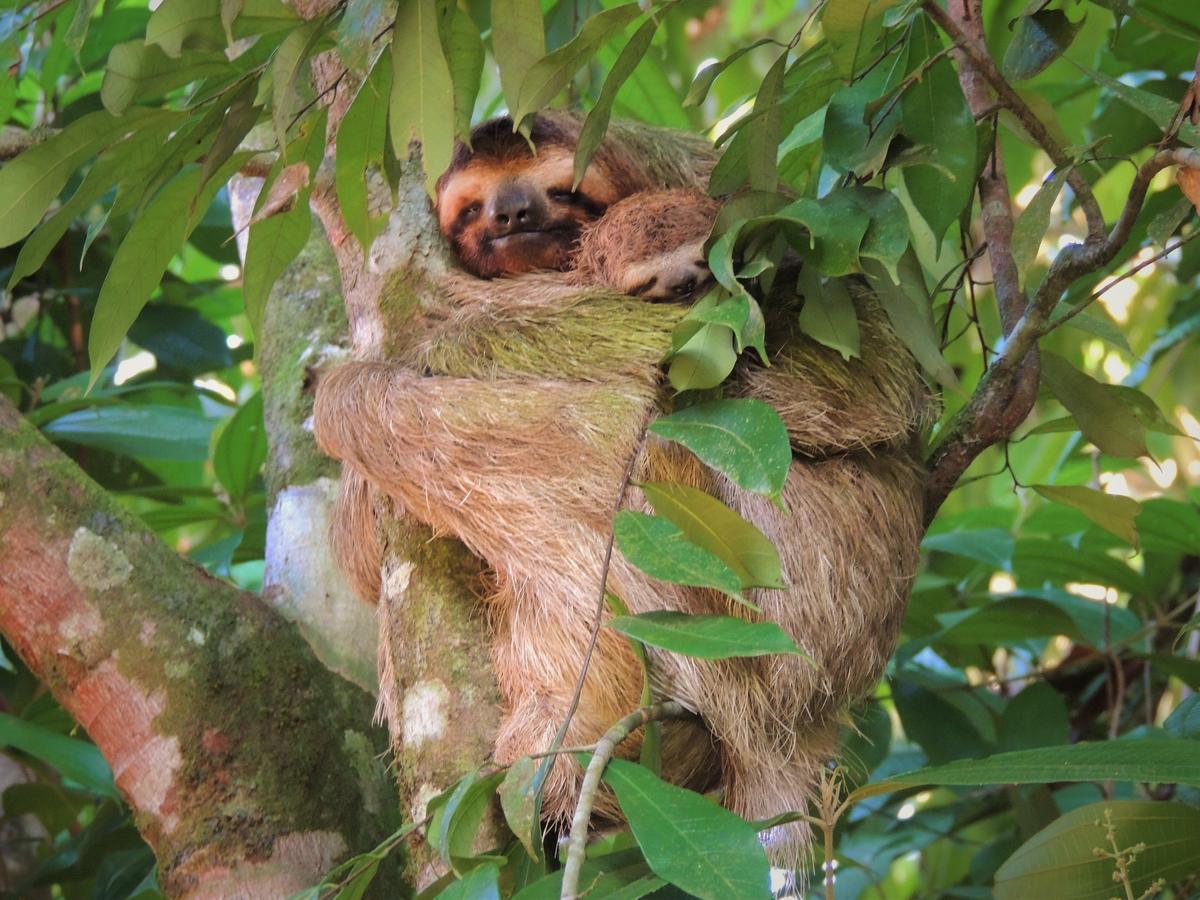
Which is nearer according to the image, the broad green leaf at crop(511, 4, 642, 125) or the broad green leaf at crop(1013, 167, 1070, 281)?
the broad green leaf at crop(511, 4, 642, 125)

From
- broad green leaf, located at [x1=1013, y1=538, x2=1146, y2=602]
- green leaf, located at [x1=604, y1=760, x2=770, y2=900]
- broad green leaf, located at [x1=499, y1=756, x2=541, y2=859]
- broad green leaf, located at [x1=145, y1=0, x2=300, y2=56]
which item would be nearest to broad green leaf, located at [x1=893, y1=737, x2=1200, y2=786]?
green leaf, located at [x1=604, y1=760, x2=770, y2=900]

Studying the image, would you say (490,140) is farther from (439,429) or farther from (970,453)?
(970,453)

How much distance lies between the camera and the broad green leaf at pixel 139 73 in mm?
2581

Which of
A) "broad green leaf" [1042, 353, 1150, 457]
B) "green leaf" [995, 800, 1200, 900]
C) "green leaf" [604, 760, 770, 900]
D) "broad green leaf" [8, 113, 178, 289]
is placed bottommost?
"green leaf" [995, 800, 1200, 900]

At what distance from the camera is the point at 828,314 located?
2.88m

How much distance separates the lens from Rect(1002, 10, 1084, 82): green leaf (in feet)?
Result: 9.62

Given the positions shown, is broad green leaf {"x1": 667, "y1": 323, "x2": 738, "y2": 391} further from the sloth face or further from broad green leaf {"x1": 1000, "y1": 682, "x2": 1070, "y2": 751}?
broad green leaf {"x1": 1000, "y1": 682, "x2": 1070, "y2": 751}

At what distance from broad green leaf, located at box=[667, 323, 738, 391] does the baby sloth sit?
667 millimetres

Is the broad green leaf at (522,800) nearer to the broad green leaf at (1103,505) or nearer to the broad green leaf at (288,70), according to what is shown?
the broad green leaf at (288,70)

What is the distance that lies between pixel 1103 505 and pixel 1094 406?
0.90 ft

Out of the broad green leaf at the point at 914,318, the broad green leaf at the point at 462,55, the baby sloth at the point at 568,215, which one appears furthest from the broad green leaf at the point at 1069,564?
the broad green leaf at the point at 462,55

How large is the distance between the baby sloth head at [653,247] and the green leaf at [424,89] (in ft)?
3.37

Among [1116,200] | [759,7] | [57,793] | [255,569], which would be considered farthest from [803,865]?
[759,7]

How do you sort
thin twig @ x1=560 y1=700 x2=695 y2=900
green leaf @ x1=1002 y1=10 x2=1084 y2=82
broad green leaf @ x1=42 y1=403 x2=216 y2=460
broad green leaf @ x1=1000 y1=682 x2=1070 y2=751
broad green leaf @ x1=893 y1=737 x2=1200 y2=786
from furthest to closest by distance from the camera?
broad green leaf @ x1=42 y1=403 x2=216 y2=460, broad green leaf @ x1=1000 y1=682 x2=1070 y2=751, green leaf @ x1=1002 y1=10 x2=1084 y2=82, broad green leaf @ x1=893 y1=737 x2=1200 y2=786, thin twig @ x1=560 y1=700 x2=695 y2=900
